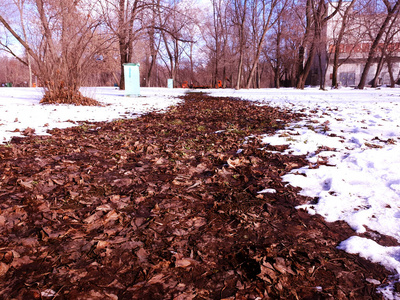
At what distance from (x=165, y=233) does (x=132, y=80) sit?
51.6ft

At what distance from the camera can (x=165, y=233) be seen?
2.31m

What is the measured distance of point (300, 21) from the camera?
26.7m

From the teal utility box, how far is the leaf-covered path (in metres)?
12.6

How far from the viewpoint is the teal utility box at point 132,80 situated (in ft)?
52.3

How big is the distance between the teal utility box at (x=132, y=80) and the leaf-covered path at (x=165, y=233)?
1261cm

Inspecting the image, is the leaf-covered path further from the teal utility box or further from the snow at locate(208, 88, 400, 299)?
the teal utility box

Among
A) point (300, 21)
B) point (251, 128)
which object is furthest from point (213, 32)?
Result: point (251, 128)

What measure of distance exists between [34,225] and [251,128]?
5.34 m

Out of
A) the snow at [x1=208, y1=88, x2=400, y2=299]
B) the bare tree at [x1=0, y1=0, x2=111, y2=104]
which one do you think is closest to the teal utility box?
the bare tree at [x1=0, y1=0, x2=111, y2=104]

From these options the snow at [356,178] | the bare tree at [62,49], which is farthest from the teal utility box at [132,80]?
the snow at [356,178]

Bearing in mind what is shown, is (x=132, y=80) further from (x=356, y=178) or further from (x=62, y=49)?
(x=356, y=178)

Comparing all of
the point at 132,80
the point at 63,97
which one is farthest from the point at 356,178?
the point at 132,80

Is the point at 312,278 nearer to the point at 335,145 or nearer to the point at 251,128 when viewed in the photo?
the point at 335,145

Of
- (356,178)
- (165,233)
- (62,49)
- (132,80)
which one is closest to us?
(165,233)
